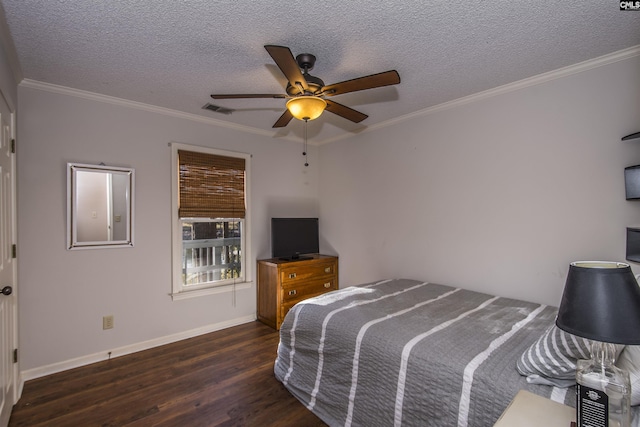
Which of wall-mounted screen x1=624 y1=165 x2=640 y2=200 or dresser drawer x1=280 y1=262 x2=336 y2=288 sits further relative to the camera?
dresser drawer x1=280 y1=262 x2=336 y2=288

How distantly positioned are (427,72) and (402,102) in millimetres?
634

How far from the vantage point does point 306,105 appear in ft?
6.64

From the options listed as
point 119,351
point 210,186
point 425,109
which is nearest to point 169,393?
Result: point 119,351

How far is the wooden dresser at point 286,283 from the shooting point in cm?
371

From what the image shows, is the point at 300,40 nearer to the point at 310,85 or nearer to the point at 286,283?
the point at 310,85

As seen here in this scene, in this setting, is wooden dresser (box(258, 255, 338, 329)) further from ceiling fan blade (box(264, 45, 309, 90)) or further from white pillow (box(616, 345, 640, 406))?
white pillow (box(616, 345, 640, 406))

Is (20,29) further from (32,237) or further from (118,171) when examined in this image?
(32,237)

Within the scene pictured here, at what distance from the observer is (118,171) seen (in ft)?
9.93

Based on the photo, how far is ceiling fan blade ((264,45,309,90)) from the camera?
1596mm

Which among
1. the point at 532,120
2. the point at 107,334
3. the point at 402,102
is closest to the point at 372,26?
the point at 402,102

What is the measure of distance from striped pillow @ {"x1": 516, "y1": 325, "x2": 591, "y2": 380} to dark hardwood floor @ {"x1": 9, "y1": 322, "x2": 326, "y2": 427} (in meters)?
1.38

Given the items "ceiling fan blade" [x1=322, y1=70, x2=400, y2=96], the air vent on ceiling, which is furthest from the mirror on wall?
"ceiling fan blade" [x1=322, y1=70, x2=400, y2=96]

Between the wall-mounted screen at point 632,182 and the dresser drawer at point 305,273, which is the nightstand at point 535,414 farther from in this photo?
the dresser drawer at point 305,273

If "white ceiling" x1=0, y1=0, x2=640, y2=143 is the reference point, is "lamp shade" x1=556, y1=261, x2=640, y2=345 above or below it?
below
